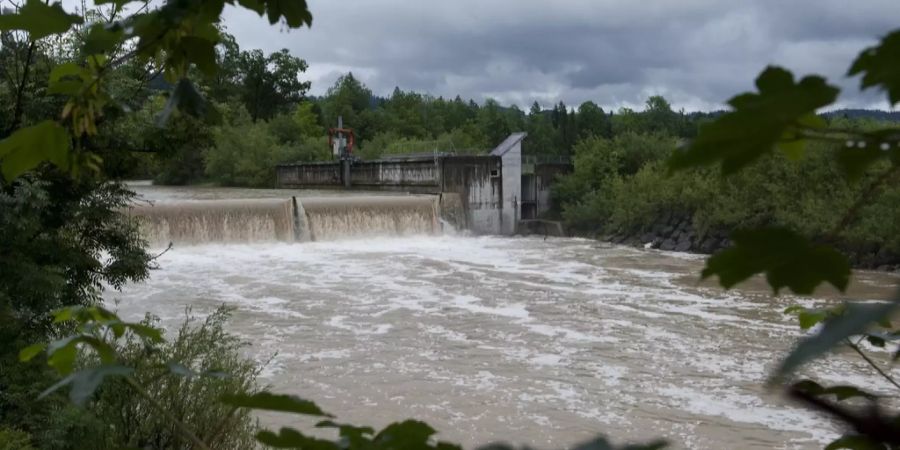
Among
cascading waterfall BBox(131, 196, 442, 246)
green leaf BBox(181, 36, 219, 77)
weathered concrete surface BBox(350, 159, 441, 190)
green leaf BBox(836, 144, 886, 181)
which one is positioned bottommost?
cascading waterfall BBox(131, 196, 442, 246)

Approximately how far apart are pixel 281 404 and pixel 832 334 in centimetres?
43

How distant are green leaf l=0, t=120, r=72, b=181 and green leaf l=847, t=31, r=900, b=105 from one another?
78cm

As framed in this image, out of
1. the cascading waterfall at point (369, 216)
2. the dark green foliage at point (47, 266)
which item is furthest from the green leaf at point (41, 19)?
the cascading waterfall at point (369, 216)

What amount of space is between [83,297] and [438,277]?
390 inches

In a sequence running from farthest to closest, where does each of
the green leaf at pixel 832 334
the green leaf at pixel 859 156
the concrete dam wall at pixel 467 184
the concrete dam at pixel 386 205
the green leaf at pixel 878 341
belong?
the concrete dam wall at pixel 467 184, the concrete dam at pixel 386 205, the green leaf at pixel 878 341, the green leaf at pixel 859 156, the green leaf at pixel 832 334

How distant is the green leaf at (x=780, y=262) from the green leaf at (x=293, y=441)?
12.4 inches

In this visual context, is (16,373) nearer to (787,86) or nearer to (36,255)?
(36,255)

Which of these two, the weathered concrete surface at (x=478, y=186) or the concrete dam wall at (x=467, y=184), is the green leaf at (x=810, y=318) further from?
the weathered concrete surface at (x=478, y=186)

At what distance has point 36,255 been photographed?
4.97 m

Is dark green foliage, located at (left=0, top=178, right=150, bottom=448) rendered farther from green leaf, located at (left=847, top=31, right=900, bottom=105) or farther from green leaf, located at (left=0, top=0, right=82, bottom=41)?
green leaf, located at (left=847, top=31, right=900, bottom=105)

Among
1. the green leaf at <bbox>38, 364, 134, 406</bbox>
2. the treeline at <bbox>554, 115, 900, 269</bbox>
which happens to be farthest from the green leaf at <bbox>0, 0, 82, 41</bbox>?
the treeline at <bbox>554, 115, 900, 269</bbox>

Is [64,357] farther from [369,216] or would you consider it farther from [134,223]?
[369,216]

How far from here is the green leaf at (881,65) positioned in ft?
1.36

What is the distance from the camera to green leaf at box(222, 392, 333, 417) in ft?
2.06
